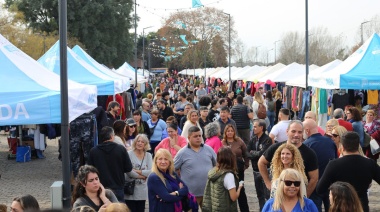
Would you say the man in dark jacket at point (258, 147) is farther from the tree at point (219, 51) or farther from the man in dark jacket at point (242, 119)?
the tree at point (219, 51)

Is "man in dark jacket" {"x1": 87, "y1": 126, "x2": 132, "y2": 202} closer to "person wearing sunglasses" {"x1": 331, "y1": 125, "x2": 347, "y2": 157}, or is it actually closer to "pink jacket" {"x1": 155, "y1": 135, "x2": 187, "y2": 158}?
"pink jacket" {"x1": 155, "y1": 135, "x2": 187, "y2": 158}

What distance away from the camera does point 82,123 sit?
11742 millimetres

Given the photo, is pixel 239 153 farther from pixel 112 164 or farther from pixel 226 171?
pixel 112 164

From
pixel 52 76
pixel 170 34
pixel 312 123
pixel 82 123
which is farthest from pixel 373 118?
pixel 170 34

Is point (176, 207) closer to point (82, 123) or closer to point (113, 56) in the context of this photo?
point (82, 123)

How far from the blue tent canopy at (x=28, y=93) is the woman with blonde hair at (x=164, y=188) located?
1473mm

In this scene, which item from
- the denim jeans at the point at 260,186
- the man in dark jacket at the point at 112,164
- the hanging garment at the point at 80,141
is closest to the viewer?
the man in dark jacket at the point at 112,164

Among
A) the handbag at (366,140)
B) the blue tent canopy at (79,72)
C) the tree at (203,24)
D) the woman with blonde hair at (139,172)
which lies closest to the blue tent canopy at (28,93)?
the woman with blonde hair at (139,172)

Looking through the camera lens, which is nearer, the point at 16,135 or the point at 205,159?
the point at 205,159

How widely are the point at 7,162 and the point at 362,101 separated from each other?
10059 millimetres

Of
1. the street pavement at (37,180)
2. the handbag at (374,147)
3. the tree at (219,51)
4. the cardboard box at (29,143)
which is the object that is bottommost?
the street pavement at (37,180)

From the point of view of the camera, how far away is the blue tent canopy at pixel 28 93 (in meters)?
8.08

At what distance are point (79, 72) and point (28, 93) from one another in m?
8.19

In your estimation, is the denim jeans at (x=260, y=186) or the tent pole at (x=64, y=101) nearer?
the tent pole at (x=64, y=101)
